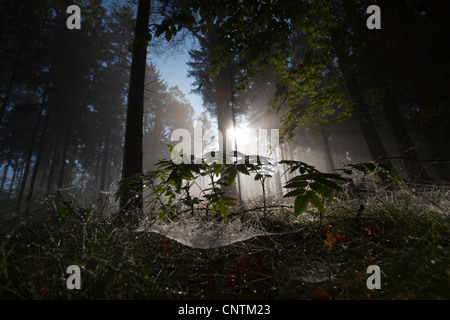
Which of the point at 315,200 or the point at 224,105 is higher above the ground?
the point at 224,105

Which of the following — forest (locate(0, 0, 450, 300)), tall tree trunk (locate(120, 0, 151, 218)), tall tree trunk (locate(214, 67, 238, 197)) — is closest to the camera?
forest (locate(0, 0, 450, 300))

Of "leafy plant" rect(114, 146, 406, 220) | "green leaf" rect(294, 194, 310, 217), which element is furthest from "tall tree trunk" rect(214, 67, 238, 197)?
"green leaf" rect(294, 194, 310, 217)

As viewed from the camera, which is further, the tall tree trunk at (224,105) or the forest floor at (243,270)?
the tall tree trunk at (224,105)

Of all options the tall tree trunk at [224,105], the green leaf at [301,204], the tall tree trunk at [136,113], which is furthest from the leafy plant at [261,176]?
the tall tree trunk at [224,105]

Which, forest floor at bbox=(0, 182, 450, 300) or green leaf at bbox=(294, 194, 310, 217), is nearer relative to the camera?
forest floor at bbox=(0, 182, 450, 300)

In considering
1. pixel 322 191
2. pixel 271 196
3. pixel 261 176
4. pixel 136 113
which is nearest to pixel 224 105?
pixel 136 113

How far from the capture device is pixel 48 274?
0.94 m

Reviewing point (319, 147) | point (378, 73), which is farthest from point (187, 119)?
point (378, 73)

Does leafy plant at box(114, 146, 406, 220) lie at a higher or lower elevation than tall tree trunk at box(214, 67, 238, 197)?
lower

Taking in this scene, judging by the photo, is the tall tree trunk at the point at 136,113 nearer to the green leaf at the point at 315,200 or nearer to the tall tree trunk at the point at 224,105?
the green leaf at the point at 315,200

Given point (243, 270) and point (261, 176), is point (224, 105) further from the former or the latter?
point (243, 270)

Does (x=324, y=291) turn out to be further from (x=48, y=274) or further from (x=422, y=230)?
(x=48, y=274)

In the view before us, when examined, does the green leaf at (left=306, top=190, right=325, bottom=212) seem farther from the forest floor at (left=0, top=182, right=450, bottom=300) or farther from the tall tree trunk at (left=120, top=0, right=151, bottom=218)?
the tall tree trunk at (left=120, top=0, right=151, bottom=218)

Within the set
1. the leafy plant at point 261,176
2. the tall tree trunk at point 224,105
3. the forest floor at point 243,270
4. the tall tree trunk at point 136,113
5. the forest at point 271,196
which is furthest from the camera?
the tall tree trunk at point 224,105
